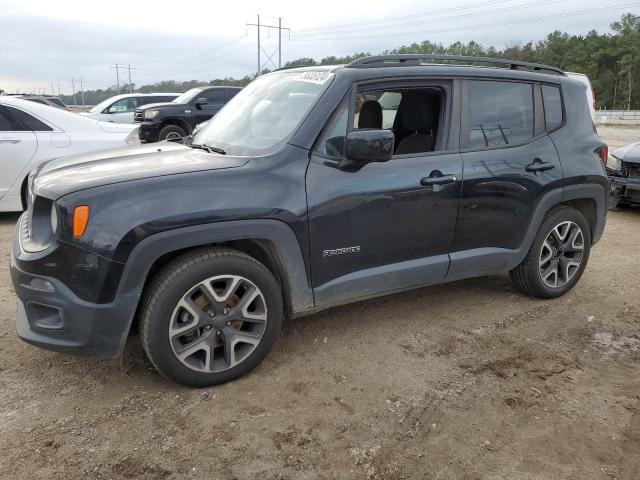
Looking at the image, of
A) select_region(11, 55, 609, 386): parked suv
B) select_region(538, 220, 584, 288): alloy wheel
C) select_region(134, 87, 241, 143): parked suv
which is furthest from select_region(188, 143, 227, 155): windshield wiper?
select_region(134, 87, 241, 143): parked suv

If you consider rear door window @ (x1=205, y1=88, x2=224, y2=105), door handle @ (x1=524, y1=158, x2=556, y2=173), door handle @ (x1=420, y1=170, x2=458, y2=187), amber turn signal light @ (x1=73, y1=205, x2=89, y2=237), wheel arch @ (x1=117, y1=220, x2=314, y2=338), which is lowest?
wheel arch @ (x1=117, y1=220, x2=314, y2=338)

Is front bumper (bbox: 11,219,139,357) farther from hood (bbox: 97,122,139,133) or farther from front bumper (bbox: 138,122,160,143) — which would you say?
front bumper (bbox: 138,122,160,143)

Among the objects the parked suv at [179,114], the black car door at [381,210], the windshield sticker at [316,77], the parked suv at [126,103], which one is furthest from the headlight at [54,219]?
the parked suv at [126,103]

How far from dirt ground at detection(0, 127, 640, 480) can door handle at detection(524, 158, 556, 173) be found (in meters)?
1.13

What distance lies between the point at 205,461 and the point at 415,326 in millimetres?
1968

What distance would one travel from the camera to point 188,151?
12.1ft

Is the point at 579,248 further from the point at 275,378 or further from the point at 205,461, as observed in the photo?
the point at 205,461

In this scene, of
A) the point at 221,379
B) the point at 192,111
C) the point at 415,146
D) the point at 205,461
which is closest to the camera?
the point at 205,461

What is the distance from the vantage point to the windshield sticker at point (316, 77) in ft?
11.7

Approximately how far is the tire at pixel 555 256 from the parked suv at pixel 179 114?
1006cm

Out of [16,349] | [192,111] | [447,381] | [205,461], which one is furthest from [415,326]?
[192,111]

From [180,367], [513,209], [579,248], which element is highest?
[513,209]

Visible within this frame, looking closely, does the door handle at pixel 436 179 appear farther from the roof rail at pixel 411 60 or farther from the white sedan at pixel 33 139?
the white sedan at pixel 33 139

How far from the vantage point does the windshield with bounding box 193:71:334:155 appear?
3494 millimetres
